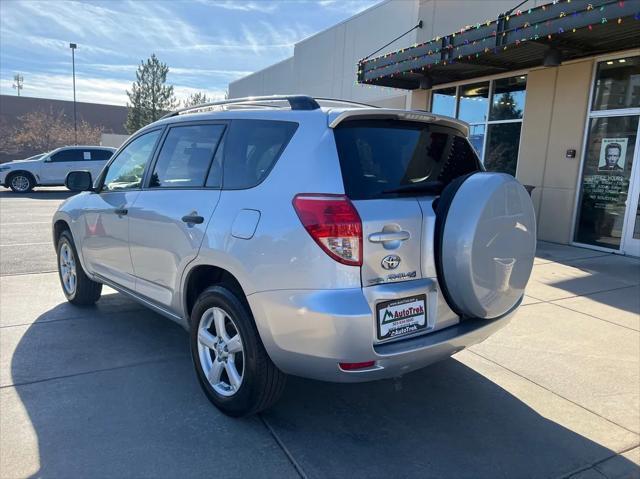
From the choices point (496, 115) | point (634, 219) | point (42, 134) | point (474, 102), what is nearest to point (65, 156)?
point (474, 102)

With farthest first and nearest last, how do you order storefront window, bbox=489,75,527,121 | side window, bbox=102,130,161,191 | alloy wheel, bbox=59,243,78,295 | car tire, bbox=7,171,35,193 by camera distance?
car tire, bbox=7,171,35,193 → storefront window, bbox=489,75,527,121 → alloy wheel, bbox=59,243,78,295 → side window, bbox=102,130,161,191

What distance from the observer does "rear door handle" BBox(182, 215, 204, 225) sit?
3.01m

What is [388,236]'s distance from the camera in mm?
2480

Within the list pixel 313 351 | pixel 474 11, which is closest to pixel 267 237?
pixel 313 351

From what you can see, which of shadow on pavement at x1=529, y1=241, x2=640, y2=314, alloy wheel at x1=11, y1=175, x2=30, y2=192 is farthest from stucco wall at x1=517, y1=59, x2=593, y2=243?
alloy wheel at x1=11, y1=175, x2=30, y2=192

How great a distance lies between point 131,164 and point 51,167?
58.0 feet

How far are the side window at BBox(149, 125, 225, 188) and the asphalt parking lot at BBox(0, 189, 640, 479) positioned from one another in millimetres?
1376

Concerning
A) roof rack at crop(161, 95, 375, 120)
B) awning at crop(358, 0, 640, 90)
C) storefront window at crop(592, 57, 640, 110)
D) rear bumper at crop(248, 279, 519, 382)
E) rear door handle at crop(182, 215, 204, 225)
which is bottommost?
rear bumper at crop(248, 279, 519, 382)

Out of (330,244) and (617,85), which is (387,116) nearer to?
(330,244)

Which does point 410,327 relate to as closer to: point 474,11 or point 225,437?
point 225,437

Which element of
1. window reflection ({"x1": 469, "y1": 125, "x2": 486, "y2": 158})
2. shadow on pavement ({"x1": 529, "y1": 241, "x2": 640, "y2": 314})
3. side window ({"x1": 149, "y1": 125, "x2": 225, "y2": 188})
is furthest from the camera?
window reflection ({"x1": 469, "y1": 125, "x2": 486, "y2": 158})

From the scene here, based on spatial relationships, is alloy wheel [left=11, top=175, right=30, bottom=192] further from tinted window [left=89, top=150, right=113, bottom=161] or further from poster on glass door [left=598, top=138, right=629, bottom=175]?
poster on glass door [left=598, top=138, right=629, bottom=175]

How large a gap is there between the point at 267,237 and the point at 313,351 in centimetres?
63

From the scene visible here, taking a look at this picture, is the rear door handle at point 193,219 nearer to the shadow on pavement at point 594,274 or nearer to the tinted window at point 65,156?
the shadow on pavement at point 594,274
